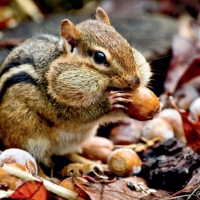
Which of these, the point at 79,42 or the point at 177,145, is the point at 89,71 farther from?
the point at 177,145

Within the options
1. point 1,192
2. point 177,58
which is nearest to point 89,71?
point 1,192

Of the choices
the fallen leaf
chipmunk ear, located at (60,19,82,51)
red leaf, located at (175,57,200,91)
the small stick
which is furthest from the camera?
Answer: red leaf, located at (175,57,200,91)

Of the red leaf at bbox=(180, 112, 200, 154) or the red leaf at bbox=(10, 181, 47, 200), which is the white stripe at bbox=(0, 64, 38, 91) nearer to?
the red leaf at bbox=(10, 181, 47, 200)

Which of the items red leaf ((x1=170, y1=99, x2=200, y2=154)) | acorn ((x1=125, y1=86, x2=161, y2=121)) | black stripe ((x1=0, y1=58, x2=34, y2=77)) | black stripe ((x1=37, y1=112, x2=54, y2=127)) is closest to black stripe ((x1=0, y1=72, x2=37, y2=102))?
black stripe ((x1=0, y1=58, x2=34, y2=77))

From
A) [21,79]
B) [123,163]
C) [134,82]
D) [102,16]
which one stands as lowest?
[123,163]

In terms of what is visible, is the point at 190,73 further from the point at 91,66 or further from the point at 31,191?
the point at 31,191

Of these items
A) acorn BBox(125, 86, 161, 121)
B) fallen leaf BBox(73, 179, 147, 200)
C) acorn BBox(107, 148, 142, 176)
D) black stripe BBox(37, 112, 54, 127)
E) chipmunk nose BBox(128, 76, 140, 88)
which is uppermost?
A: chipmunk nose BBox(128, 76, 140, 88)

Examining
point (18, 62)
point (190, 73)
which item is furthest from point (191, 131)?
point (18, 62)

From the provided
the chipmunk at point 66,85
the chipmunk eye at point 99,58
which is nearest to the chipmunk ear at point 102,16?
the chipmunk at point 66,85
